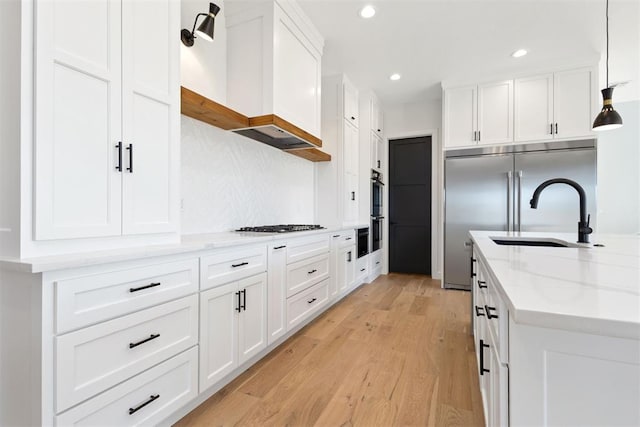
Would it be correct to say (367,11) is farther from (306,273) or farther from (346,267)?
(346,267)

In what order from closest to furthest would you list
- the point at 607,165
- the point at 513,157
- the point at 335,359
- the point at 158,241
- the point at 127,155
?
1. the point at 127,155
2. the point at 158,241
3. the point at 335,359
4. the point at 513,157
5. the point at 607,165

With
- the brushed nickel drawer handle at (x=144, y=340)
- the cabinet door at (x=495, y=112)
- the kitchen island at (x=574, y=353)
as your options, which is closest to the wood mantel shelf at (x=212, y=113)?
the brushed nickel drawer handle at (x=144, y=340)

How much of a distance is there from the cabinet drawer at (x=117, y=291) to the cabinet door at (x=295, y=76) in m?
1.52

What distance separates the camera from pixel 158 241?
150cm

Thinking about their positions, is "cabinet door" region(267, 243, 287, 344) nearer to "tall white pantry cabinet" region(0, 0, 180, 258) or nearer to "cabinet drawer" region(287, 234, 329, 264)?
"cabinet drawer" region(287, 234, 329, 264)

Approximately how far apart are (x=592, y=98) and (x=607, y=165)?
5.02ft

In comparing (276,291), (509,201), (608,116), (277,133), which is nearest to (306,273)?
(276,291)

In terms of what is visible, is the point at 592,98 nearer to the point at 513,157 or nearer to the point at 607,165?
the point at 513,157

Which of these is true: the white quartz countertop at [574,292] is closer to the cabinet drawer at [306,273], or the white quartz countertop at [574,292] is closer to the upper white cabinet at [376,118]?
the cabinet drawer at [306,273]

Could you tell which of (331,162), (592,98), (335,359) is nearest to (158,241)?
(335,359)

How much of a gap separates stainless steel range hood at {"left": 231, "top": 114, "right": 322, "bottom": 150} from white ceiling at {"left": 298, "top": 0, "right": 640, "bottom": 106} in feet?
3.46

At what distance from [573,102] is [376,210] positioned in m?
2.65

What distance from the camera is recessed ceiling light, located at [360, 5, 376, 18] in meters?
2.58

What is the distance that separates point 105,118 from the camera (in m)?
1.28
